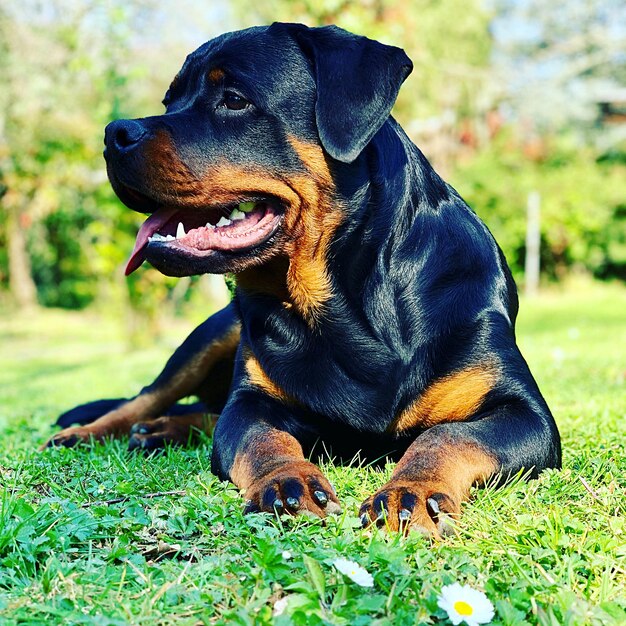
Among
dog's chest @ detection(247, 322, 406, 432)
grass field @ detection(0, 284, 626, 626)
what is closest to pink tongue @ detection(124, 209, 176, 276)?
dog's chest @ detection(247, 322, 406, 432)

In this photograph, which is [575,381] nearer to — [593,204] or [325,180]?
[325,180]

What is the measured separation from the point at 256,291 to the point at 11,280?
23192 mm

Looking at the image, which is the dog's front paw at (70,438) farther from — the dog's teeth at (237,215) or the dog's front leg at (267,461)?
the dog's teeth at (237,215)

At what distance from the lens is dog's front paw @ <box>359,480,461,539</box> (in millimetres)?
2178

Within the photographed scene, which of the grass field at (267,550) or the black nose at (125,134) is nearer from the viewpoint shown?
the grass field at (267,550)

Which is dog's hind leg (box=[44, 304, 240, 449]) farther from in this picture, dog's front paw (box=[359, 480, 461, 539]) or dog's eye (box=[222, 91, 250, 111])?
dog's front paw (box=[359, 480, 461, 539])

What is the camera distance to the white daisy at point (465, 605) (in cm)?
167

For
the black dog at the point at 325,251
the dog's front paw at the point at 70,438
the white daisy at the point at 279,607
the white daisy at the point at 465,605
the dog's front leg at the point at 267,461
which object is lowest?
the dog's front paw at the point at 70,438

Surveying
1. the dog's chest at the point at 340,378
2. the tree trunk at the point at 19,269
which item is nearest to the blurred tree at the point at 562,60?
the tree trunk at the point at 19,269

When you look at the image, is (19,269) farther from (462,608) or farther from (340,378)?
(462,608)

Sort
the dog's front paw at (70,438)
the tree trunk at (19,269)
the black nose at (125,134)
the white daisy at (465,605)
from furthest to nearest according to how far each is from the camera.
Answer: the tree trunk at (19,269) → the dog's front paw at (70,438) → the black nose at (125,134) → the white daisy at (465,605)

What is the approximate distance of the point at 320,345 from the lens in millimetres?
3059

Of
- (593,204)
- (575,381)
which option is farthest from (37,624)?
(593,204)

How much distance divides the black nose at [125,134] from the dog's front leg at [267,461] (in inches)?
40.1
